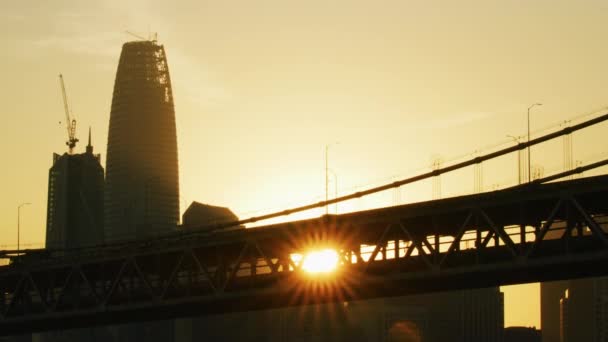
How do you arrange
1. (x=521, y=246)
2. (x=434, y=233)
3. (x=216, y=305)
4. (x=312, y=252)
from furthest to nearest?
1. (x=216, y=305)
2. (x=312, y=252)
3. (x=434, y=233)
4. (x=521, y=246)

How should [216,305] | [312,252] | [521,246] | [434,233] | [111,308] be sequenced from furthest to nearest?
[111,308]
[216,305]
[312,252]
[434,233]
[521,246]

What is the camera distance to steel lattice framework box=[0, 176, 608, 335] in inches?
3922

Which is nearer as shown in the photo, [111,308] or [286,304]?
→ [286,304]

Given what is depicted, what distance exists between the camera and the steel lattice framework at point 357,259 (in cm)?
9962

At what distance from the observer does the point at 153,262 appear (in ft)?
443

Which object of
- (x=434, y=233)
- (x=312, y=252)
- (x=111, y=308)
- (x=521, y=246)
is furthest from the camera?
(x=111, y=308)

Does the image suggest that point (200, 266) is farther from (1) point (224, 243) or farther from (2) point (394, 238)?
(2) point (394, 238)

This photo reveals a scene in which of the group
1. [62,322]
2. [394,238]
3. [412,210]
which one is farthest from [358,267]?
[62,322]

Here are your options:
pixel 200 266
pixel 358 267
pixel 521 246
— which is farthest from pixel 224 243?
pixel 521 246

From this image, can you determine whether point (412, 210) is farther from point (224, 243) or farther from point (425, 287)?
point (224, 243)

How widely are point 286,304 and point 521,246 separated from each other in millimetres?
28687

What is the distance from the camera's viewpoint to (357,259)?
11575 centimetres

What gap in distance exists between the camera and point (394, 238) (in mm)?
113375

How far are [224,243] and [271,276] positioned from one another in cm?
466
